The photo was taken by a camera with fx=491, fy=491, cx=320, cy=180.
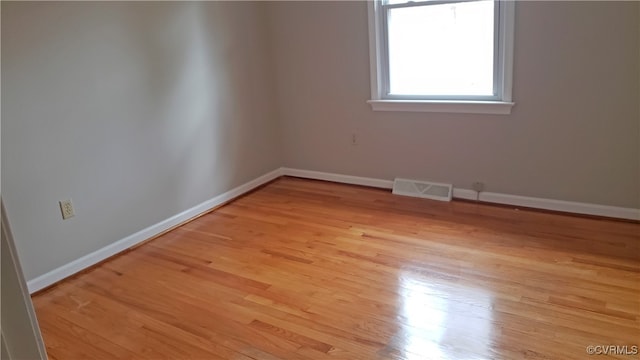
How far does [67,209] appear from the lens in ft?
9.09

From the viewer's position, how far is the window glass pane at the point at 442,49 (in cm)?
323

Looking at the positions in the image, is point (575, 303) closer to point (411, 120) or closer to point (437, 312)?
point (437, 312)

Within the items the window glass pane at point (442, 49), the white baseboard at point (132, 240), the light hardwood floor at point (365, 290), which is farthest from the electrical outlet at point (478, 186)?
the white baseboard at point (132, 240)

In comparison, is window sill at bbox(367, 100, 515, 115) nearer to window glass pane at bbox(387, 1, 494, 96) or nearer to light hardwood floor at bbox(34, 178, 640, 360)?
window glass pane at bbox(387, 1, 494, 96)

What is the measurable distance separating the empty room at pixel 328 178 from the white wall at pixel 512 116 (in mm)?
12

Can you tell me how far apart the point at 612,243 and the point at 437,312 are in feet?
4.11

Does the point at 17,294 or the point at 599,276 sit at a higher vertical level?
the point at 17,294

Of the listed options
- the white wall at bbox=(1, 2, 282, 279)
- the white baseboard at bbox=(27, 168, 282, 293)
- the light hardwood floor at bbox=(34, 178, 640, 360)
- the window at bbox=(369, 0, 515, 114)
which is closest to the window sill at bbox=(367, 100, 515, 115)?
the window at bbox=(369, 0, 515, 114)

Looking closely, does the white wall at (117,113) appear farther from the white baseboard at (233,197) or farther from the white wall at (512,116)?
the white wall at (512,116)

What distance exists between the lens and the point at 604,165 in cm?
302

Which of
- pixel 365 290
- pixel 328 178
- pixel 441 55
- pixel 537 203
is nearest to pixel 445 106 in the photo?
pixel 441 55

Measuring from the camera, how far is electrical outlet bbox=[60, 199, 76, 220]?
2.75 metres

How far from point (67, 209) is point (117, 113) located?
0.63 metres

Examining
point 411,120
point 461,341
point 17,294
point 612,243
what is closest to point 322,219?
point 411,120
